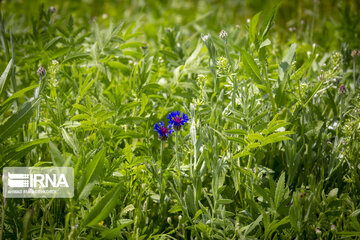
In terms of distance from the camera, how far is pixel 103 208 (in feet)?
3.37

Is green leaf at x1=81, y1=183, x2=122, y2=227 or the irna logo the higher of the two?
the irna logo

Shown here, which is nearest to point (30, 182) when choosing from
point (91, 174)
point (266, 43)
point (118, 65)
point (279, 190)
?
point (91, 174)

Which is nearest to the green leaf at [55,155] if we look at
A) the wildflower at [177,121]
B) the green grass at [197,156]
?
the green grass at [197,156]

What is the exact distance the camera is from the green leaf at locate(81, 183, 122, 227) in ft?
3.35

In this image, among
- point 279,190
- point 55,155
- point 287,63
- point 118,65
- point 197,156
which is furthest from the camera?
point 118,65

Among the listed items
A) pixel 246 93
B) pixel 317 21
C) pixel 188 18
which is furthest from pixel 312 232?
pixel 188 18

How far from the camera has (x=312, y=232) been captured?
43.4 inches

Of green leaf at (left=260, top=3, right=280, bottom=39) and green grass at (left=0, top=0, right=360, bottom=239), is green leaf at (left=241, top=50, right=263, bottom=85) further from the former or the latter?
green leaf at (left=260, top=3, right=280, bottom=39)

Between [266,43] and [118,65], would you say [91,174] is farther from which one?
[118,65]

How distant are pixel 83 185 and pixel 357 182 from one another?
955 millimetres

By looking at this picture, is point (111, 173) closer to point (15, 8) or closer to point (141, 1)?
point (15, 8)

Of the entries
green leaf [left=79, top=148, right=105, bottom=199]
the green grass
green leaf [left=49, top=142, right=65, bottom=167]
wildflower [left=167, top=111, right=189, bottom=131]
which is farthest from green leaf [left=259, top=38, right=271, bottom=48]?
green leaf [left=49, top=142, right=65, bottom=167]

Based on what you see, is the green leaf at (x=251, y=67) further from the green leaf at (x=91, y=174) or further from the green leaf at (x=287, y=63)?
the green leaf at (x=91, y=174)

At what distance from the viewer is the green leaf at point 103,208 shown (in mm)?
1021
